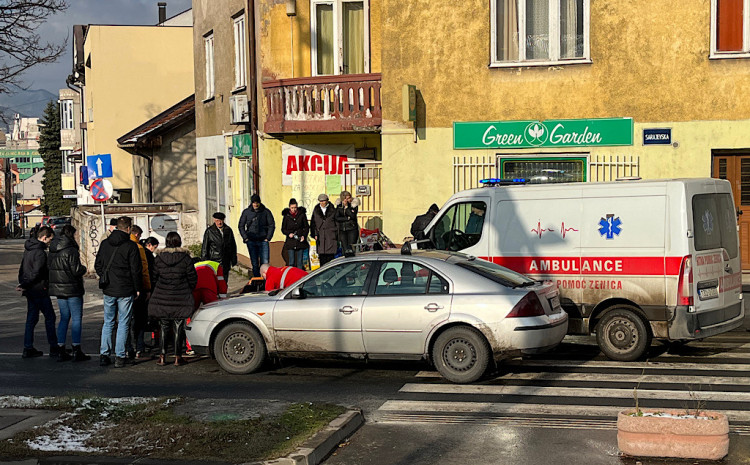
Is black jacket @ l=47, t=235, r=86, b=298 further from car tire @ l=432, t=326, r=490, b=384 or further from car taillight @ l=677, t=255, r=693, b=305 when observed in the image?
car taillight @ l=677, t=255, r=693, b=305

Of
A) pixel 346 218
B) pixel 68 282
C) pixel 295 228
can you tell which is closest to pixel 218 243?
pixel 295 228

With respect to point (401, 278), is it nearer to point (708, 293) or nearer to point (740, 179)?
point (708, 293)

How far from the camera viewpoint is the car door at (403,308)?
1056 centimetres

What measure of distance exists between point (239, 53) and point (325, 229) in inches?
282

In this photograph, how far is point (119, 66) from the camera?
139 feet

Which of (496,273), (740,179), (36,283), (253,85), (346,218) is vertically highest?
(253,85)

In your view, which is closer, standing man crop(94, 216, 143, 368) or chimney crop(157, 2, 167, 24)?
standing man crop(94, 216, 143, 368)

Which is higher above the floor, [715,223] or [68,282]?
[715,223]

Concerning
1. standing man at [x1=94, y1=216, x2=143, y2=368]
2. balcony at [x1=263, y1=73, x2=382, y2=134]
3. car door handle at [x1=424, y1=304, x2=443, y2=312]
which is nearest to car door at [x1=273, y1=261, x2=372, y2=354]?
car door handle at [x1=424, y1=304, x2=443, y2=312]

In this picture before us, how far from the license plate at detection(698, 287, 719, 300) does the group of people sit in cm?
807

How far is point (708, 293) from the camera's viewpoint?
446 inches

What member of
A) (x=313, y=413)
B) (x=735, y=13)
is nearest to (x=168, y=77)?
(x=735, y=13)

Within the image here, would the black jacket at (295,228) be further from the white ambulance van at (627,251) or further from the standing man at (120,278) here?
the white ambulance van at (627,251)

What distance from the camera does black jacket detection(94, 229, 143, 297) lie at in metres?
12.2
